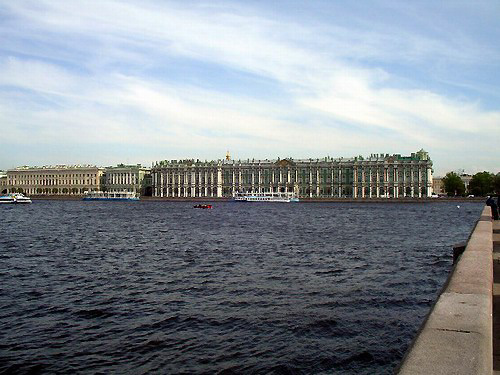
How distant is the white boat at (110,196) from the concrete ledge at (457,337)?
358ft

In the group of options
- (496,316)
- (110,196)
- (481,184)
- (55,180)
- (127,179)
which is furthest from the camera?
(55,180)

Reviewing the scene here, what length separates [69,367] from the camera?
6.11m

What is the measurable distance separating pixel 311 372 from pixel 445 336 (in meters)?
3.42

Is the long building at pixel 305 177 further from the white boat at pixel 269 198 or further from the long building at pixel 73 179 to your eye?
the long building at pixel 73 179

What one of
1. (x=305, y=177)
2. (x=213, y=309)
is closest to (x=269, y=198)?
(x=305, y=177)

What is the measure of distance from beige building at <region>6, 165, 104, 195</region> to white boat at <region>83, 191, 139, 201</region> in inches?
293

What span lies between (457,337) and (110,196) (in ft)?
373

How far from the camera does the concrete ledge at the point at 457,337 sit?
2367mm

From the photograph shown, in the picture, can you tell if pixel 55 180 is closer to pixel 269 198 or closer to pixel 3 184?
pixel 3 184

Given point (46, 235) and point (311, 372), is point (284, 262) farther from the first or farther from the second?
point (46, 235)

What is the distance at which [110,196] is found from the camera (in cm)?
11238

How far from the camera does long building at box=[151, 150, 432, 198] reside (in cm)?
9706

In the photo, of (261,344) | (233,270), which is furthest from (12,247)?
(261,344)

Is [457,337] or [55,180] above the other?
[55,180]
